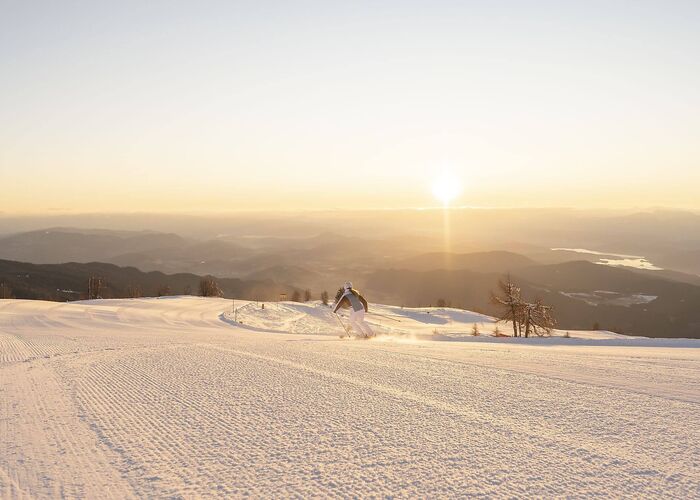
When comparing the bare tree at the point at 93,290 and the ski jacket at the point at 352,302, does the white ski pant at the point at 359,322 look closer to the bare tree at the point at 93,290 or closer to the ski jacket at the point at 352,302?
the ski jacket at the point at 352,302

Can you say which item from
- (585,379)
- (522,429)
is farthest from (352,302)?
(522,429)

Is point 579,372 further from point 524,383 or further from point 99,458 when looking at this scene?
point 99,458

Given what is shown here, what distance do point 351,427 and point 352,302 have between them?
12.3m

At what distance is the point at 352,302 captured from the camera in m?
16.2

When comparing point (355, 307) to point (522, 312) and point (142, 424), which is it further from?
point (522, 312)

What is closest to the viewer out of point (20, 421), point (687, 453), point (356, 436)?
point (687, 453)

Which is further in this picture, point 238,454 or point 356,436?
point 356,436

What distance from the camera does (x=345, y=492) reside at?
2.73m

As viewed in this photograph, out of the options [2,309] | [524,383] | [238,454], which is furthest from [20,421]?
[2,309]

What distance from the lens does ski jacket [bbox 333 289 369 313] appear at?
16.1m

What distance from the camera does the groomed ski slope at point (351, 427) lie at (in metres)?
2.85

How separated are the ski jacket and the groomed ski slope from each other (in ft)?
29.3

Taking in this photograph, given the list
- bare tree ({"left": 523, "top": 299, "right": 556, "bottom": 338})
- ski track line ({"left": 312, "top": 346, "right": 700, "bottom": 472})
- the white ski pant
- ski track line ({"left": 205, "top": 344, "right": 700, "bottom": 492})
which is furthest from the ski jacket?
bare tree ({"left": 523, "top": 299, "right": 556, "bottom": 338})

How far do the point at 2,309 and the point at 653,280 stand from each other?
207949 mm
